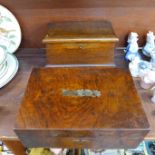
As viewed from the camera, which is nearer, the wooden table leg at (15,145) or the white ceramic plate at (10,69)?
the wooden table leg at (15,145)

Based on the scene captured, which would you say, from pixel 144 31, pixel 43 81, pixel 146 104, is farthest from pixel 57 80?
pixel 144 31

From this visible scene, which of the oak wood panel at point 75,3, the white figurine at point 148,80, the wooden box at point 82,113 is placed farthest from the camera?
the oak wood panel at point 75,3

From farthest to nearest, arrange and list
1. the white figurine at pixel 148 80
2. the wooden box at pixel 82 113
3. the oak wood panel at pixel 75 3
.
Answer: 1. the oak wood panel at pixel 75 3
2. the white figurine at pixel 148 80
3. the wooden box at pixel 82 113

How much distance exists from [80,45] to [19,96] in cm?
26

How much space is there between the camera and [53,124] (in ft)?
1.80

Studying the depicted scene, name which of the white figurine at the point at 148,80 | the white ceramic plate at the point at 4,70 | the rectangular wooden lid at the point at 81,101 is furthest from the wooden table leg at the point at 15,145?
the white figurine at the point at 148,80

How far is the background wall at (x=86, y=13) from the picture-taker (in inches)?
32.0

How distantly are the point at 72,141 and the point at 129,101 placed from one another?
0.62 ft

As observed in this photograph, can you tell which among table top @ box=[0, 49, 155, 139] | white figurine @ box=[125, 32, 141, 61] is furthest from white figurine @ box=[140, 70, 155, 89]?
white figurine @ box=[125, 32, 141, 61]

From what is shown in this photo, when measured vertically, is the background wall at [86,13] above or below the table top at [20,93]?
above

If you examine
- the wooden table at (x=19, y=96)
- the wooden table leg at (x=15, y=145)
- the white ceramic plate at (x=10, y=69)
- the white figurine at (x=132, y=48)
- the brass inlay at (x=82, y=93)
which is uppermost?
the white figurine at (x=132, y=48)

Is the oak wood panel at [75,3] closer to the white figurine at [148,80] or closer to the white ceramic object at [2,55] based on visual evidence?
the white ceramic object at [2,55]

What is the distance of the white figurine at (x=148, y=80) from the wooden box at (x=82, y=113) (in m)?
0.06

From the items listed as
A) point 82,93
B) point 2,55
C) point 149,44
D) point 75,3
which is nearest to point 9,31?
point 2,55
